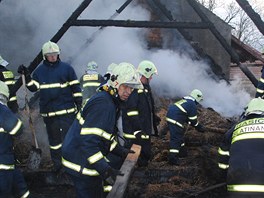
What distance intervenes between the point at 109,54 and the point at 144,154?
5.22m

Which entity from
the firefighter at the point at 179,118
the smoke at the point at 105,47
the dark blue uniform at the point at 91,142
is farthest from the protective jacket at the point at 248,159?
the smoke at the point at 105,47

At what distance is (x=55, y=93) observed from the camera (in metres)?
5.71

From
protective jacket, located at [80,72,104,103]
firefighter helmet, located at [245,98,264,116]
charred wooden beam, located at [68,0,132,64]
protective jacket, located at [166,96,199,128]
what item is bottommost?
firefighter helmet, located at [245,98,264,116]

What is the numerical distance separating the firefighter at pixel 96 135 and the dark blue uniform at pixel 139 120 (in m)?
1.89

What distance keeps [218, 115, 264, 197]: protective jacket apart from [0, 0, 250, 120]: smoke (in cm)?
652

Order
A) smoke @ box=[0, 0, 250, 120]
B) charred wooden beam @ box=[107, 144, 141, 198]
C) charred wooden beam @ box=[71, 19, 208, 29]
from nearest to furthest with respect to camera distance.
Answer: charred wooden beam @ box=[107, 144, 141, 198] < charred wooden beam @ box=[71, 19, 208, 29] < smoke @ box=[0, 0, 250, 120]

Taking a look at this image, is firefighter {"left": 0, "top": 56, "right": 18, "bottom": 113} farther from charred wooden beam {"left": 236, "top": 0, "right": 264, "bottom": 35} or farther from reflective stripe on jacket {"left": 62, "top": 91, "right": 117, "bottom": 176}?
charred wooden beam {"left": 236, "top": 0, "right": 264, "bottom": 35}

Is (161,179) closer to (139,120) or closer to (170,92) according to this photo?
(139,120)

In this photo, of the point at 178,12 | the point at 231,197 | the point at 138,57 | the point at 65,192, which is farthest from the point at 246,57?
the point at 231,197

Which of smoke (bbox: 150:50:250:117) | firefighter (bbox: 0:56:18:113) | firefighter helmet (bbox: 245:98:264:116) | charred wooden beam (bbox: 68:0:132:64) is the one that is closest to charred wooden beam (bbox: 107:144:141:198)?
firefighter helmet (bbox: 245:98:264:116)

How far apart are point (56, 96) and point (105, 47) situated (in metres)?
5.07

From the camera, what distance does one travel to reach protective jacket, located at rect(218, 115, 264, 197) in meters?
3.15

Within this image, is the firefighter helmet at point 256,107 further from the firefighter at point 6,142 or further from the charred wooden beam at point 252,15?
the charred wooden beam at point 252,15

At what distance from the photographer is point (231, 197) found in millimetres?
3318
